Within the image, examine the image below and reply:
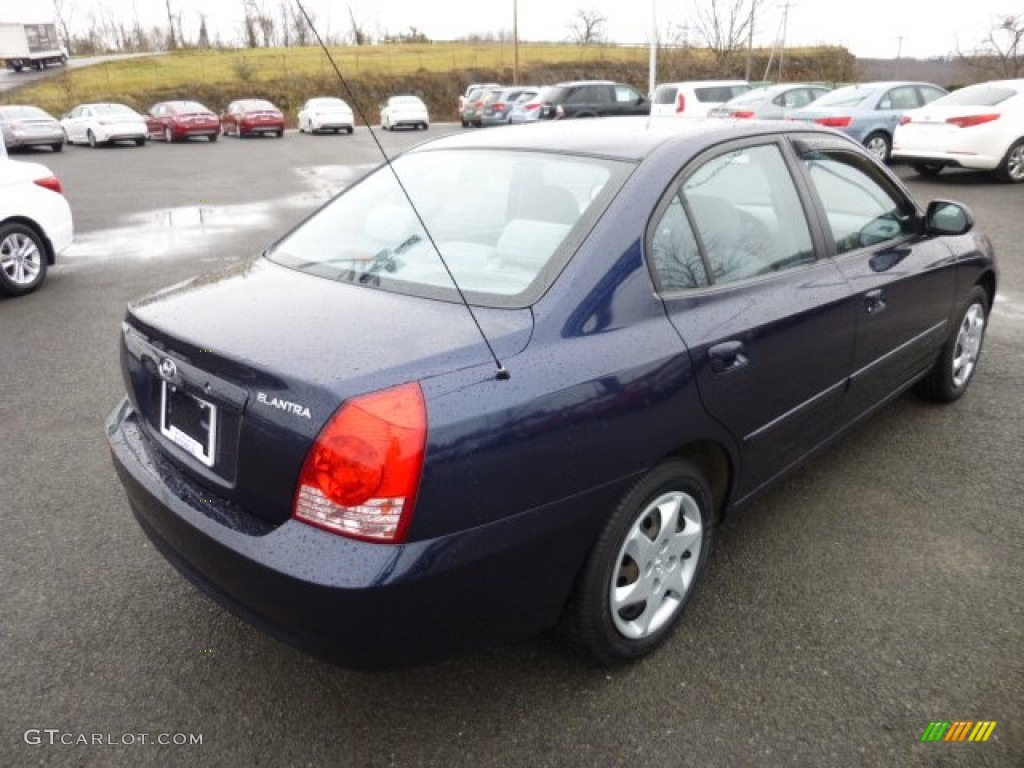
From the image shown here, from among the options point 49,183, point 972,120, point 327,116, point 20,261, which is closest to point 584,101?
point 327,116

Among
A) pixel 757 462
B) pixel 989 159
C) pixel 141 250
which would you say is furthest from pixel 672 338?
pixel 989 159

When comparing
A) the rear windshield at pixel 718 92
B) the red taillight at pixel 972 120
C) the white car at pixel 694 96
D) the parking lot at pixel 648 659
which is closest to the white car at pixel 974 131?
the red taillight at pixel 972 120

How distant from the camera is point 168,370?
2.26 metres

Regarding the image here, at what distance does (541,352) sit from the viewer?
6.81 feet

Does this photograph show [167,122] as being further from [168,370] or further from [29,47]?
[29,47]

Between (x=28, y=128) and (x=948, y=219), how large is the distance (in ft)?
90.5

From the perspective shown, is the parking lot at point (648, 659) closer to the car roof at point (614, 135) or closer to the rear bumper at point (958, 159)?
the car roof at point (614, 135)

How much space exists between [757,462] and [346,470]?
158 centimetres

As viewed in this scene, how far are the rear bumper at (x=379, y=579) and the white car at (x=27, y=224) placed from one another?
6.13 meters

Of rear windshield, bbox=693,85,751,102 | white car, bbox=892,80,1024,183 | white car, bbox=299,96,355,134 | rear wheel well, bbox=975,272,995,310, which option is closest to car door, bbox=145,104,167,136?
white car, bbox=299,96,355,134

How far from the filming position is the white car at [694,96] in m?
19.4

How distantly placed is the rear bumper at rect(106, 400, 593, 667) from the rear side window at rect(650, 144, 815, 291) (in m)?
0.88

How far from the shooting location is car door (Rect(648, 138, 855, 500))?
8.13 ft

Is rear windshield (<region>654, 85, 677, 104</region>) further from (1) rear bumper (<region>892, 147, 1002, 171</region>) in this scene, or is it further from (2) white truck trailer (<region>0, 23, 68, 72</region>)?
(2) white truck trailer (<region>0, 23, 68, 72</region>)
